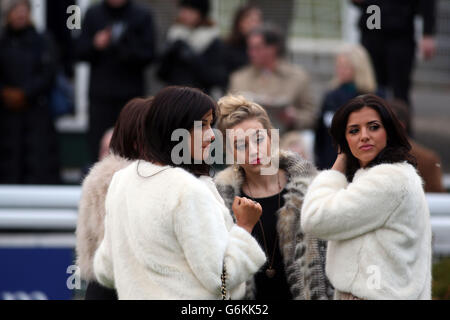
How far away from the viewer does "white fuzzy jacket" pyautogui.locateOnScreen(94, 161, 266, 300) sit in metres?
2.99

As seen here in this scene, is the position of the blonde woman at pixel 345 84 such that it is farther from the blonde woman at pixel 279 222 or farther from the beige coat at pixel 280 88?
the blonde woman at pixel 279 222

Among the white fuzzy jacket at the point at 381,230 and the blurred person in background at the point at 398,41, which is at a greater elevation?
the blurred person in background at the point at 398,41

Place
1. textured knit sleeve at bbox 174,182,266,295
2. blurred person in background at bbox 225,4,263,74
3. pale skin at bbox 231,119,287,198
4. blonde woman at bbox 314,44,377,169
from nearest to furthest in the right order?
textured knit sleeve at bbox 174,182,266,295, pale skin at bbox 231,119,287,198, blonde woman at bbox 314,44,377,169, blurred person in background at bbox 225,4,263,74

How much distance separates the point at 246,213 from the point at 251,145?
350mm

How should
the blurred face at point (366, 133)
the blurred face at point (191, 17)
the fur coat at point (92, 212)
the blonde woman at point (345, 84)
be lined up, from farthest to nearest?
the blurred face at point (191, 17), the blonde woman at point (345, 84), the fur coat at point (92, 212), the blurred face at point (366, 133)

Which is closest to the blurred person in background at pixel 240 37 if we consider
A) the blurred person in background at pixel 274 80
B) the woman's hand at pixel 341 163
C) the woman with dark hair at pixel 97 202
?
the blurred person in background at pixel 274 80

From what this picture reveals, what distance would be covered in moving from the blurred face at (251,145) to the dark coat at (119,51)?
13.0 feet

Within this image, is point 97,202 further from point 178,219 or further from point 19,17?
point 19,17

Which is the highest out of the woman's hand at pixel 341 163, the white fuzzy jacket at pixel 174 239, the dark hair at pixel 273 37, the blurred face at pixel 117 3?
the blurred face at pixel 117 3

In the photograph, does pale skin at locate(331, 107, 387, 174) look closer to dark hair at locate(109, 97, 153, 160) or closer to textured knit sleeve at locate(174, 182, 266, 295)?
textured knit sleeve at locate(174, 182, 266, 295)

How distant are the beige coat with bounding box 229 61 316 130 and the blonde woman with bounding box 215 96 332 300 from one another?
3.34 metres

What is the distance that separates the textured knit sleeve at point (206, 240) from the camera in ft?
9.79

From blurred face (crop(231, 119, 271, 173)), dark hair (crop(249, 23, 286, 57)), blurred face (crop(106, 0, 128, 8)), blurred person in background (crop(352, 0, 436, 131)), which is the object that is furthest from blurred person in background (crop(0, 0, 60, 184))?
blurred face (crop(231, 119, 271, 173))

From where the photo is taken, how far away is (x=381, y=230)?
3.31 metres
